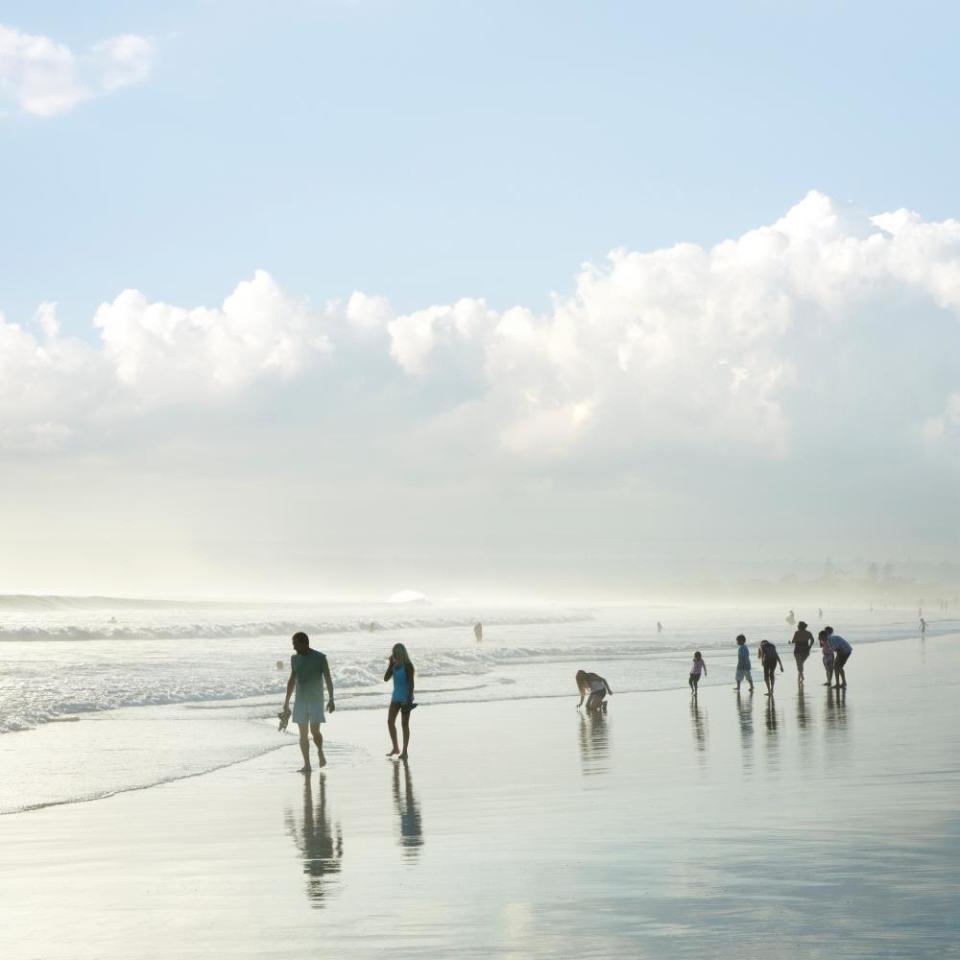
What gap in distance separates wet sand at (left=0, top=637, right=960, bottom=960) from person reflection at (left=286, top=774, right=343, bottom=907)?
33 mm

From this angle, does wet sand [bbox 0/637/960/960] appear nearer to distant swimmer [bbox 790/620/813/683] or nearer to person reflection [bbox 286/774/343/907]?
person reflection [bbox 286/774/343/907]

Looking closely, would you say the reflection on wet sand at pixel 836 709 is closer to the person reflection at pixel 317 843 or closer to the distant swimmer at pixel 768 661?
the distant swimmer at pixel 768 661

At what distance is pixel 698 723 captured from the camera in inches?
1043

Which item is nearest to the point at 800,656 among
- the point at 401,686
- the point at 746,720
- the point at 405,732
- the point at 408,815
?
the point at 746,720

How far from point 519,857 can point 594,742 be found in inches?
462

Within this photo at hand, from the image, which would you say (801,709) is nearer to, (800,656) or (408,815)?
(800,656)

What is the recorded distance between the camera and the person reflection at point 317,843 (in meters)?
10.2

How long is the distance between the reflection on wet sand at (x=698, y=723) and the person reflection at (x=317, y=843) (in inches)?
329

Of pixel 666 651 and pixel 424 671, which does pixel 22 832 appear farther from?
pixel 666 651

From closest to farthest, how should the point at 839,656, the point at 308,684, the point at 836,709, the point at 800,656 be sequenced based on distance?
the point at 308,684, the point at 836,709, the point at 839,656, the point at 800,656

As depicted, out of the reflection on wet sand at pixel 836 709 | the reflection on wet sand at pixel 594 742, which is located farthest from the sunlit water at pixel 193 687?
the reflection on wet sand at pixel 836 709

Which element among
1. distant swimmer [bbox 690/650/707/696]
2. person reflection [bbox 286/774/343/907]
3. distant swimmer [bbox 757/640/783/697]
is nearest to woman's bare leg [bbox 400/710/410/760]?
person reflection [bbox 286/774/343/907]

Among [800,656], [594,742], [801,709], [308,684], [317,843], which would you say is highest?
[308,684]

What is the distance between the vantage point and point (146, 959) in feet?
25.6
